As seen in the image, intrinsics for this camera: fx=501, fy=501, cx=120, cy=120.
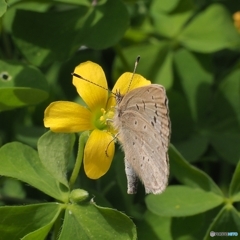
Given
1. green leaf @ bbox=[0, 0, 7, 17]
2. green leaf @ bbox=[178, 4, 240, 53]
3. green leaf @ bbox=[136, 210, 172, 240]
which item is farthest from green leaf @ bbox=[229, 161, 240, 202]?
green leaf @ bbox=[0, 0, 7, 17]

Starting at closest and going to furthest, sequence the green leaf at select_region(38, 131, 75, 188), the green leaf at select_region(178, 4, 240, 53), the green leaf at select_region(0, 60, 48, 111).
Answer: the green leaf at select_region(38, 131, 75, 188), the green leaf at select_region(0, 60, 48, 111), the green leaf at select_region(178, 4, 240, 53)

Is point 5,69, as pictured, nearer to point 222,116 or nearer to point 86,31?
point 86,31

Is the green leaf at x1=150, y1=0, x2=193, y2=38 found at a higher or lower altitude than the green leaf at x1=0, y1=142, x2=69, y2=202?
lower

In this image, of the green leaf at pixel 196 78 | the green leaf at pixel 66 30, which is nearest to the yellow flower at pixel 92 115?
the green leaf at pixel 66 30

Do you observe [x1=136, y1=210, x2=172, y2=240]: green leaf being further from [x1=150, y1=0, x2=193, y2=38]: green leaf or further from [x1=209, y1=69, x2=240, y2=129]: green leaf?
[x1=150, y1=0, x2=193, y2=38]: green leaf

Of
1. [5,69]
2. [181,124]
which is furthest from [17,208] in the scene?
[181,124]

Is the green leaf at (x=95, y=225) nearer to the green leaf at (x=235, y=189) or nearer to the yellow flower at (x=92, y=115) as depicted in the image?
the yellow flower at (x=92, y=115)
